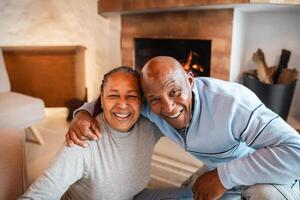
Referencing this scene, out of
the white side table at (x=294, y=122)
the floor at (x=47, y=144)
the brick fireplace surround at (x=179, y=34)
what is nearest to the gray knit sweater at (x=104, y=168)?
the brick fireplace surround at (x=179, y=34)

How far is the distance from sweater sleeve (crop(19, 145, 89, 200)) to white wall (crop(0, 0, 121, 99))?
1.94m

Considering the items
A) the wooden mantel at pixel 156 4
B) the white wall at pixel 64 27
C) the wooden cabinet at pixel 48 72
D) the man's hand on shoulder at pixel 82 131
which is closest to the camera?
the man's hand on shoulder at pixel 82 131

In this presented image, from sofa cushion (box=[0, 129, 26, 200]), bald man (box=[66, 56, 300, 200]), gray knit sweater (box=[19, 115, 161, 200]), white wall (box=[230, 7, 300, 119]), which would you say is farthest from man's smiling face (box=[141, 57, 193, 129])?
white wall (box=[230, 7, 300, 119])

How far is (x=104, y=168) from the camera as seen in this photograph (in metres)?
0.96

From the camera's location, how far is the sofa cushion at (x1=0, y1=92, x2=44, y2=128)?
193 centimetres

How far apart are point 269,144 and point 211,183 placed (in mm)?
208

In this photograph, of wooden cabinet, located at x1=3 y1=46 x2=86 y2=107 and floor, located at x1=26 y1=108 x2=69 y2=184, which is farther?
wooden cabinet, located at x1=3 y1=46 x2=86 y2=107

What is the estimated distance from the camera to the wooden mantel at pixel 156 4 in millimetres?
1802

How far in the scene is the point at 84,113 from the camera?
1084 millimetres

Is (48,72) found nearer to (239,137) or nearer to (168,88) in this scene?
(168,88)

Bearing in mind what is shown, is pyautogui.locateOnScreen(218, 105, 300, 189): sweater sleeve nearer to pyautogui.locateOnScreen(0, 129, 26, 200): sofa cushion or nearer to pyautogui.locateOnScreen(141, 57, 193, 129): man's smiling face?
pyautogui.locateOnScreen(141, 57, 193, 129): man's smiling face

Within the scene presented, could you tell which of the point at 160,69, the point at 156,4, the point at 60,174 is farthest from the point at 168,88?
the point at 156,4

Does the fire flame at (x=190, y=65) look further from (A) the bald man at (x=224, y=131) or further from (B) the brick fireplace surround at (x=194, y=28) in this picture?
(A) the bald man at (x=224, y=131)

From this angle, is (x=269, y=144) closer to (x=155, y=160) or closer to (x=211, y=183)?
(x=211, y=183)
